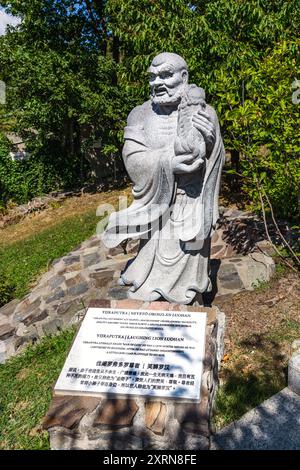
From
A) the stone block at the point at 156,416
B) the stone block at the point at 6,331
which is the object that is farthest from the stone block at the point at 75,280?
the stone block at the point at 156,416

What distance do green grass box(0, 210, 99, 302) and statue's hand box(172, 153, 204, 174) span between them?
181 inches

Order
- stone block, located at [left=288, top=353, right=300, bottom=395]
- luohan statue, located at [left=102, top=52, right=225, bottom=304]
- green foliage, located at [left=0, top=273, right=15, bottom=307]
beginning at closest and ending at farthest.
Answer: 1. stone block, located at [left=288, top=353, right=300, bottom=395]
2. luohan statue, located at [left=102, top=52, right=225, bottom=304]
3. green foliage, located at [left=0, top=273, right=15, bottom=307]

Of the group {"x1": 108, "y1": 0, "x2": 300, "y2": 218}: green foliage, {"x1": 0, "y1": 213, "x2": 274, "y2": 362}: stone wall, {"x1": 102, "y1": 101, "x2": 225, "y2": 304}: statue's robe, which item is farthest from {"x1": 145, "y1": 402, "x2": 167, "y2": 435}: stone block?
{"x1": 108, "y1": 0, "x2": 300, "y2": 218}: green foliage

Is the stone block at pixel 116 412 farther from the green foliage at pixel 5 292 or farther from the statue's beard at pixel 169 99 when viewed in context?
the green foliage at pixel 5 292

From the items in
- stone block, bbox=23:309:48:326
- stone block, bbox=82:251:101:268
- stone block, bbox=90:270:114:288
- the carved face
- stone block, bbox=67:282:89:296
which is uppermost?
the carved face

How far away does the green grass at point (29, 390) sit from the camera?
3.38 m

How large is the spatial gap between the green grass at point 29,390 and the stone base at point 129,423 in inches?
25.4

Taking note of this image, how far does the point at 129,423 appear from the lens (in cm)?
270

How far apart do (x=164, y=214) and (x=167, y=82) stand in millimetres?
1175

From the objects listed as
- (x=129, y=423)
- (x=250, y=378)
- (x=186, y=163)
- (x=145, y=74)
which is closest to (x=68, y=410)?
(x=129, y=423)

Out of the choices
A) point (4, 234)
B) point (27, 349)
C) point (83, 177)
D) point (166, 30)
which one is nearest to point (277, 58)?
point (166, 30)

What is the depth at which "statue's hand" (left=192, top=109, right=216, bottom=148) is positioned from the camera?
331cm

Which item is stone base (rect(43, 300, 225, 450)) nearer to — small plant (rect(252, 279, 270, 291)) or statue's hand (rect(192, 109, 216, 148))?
statue's hand (rect(192, 109, 216, 148))

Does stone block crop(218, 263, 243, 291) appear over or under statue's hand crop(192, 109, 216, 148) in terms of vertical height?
under
